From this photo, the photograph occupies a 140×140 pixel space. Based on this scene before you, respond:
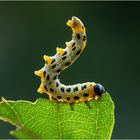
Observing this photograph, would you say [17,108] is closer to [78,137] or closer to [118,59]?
[78,137]

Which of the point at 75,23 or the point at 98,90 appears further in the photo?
the point at 75,23

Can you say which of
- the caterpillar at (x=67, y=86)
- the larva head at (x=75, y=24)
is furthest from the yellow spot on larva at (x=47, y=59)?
the larva head at (x=75, y=24)

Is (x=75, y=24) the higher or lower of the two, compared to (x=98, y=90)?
higher

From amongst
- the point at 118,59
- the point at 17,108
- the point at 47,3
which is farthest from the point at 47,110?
the point at 47,3

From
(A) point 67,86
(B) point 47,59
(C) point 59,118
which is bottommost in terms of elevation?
(C) point 59,118

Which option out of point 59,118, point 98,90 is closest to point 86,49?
point 98,90

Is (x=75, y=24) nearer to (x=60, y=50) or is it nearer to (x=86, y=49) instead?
(x=60, y=50)

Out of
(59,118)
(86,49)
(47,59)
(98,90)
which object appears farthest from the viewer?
(86,49)

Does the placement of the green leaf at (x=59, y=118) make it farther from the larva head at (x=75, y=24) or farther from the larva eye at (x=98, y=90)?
the larva head at (x=75, y=24)
